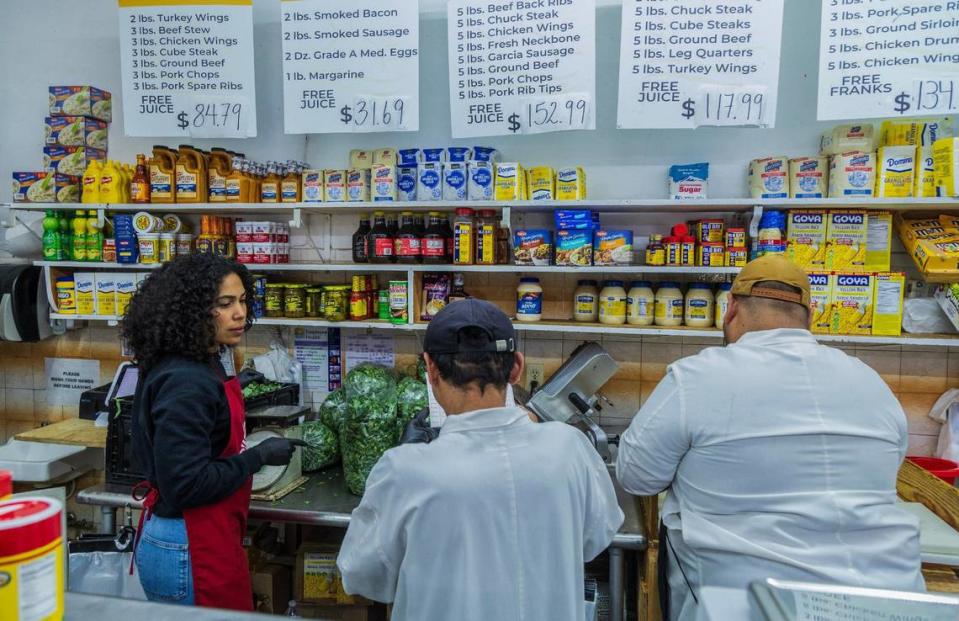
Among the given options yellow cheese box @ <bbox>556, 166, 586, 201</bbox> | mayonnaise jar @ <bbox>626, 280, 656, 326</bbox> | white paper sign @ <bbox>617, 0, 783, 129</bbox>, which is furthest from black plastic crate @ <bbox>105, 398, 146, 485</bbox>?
white paper sign @ <bbox>617, 0, 783, 129</bbox>

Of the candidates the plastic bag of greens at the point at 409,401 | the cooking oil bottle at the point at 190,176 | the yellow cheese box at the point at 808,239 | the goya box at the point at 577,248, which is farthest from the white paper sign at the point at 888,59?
the cooking oil bottle at the point at 190,176

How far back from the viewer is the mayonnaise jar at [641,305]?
2.82 m

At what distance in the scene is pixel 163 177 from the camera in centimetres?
317

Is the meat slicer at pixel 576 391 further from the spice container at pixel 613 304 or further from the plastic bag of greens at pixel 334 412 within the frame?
the plastic bag of greens at pixel 334 412

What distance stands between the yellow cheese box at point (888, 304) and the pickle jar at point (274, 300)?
2.75m

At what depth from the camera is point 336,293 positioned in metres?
3.06

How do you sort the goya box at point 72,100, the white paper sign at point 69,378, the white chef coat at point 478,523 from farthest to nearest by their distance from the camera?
1. the white paper sign at point 69,378
2. the goya box at point 72,100
3. the white chef coat at point 478,523

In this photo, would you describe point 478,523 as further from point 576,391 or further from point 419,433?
point 576,391

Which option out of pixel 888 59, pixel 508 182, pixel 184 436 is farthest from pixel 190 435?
pixel 888 59

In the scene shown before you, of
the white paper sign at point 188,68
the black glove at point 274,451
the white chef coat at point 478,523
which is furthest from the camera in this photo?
the white paper sign at point 188,68

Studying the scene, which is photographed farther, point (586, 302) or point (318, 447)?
point (586, 302)

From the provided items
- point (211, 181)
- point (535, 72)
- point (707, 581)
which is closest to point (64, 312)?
point (211, 181)

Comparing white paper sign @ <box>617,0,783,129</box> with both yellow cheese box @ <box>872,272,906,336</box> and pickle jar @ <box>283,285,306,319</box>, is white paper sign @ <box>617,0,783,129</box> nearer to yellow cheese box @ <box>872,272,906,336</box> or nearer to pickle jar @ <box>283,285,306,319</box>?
yellow cheese box @ <box>872,272,906,336</box>

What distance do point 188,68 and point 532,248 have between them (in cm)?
194
